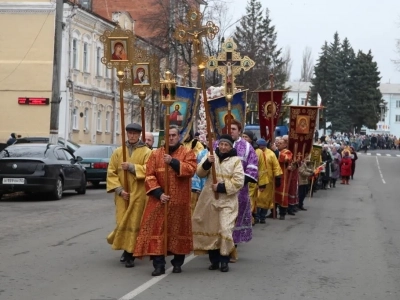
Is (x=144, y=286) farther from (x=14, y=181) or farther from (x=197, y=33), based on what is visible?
(x=14, y=181)

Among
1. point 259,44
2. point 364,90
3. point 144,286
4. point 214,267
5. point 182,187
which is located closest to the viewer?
point 144,286

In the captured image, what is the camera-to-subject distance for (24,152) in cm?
2125

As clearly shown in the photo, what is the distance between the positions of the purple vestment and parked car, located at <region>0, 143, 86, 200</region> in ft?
33.6

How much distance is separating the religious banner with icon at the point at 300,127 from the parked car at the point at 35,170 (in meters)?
6.04

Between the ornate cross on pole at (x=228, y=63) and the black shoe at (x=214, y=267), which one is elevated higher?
the ornate cross on pole at (x=228, y=63)

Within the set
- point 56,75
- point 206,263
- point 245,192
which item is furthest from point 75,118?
point 206,263

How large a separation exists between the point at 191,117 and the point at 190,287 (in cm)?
485

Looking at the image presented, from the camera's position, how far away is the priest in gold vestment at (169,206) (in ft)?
32.2

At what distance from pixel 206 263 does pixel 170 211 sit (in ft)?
4.90

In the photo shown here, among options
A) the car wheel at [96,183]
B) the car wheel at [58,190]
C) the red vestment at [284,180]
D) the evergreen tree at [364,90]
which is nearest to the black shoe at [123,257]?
the red vestment at [284,180]

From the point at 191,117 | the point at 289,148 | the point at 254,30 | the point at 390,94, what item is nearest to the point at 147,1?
the point at 254,30

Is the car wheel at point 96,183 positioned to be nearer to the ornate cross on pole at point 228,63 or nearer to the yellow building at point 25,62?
the ornate cross on pole at point 228,63

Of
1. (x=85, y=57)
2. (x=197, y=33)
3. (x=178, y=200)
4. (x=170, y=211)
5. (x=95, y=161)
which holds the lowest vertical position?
(x=95, y=161)

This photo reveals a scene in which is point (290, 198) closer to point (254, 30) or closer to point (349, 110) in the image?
point (254, 30)
